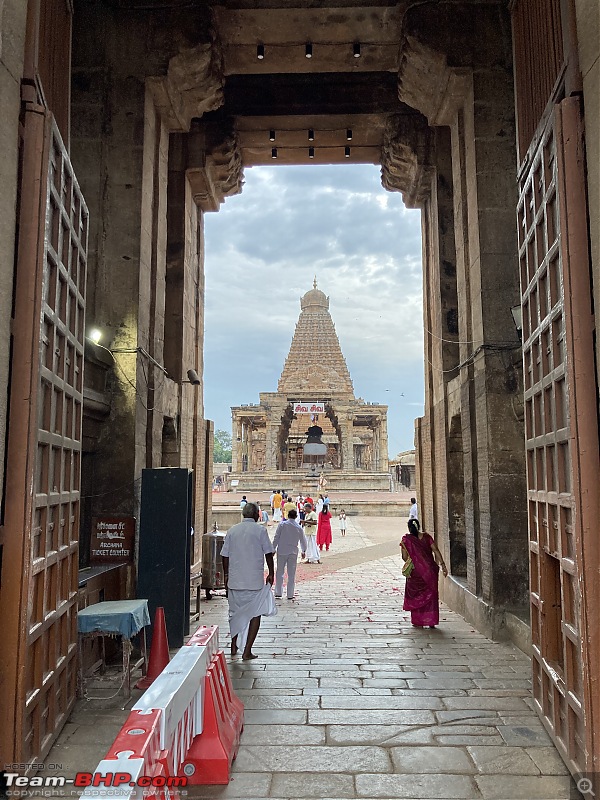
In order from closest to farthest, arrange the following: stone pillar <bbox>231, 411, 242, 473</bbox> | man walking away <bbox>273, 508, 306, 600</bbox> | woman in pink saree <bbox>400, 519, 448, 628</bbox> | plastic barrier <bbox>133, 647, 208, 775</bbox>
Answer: plastic barrier <bbox>133, 647, 208, 775</bbox> < woman in pink saree <bbox>400, 519, 448, 628</bbox> < man walking away <bbox>273, 508, 306, 600</bbox> < stone pillar <bbox>231, 411, 242, 473</bbox>

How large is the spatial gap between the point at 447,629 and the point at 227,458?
4455 inches

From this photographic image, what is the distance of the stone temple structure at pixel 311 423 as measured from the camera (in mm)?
41438

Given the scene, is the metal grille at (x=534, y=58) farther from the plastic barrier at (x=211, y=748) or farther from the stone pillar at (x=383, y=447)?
the stone pillar at (x=383, y=447)

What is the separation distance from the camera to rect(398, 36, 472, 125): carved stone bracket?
894 cm

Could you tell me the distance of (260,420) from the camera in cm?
5109

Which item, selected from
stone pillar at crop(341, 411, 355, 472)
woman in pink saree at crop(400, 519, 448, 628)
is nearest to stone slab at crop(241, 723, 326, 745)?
woman in pink saree at crop(400, 519, 448, 628)

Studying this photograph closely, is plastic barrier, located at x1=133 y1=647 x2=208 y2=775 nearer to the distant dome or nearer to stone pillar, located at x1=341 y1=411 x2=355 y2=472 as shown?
stone pillar, located at x1=341 y1=411 x2=355 y2=472

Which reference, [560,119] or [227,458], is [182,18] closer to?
[560,119]

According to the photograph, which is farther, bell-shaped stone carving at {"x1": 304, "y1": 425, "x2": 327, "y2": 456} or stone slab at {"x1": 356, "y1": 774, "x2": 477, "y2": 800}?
bell-shaped stone carving at {"x1": 304, "y1": 425, "x2": 327, "y2": 456}

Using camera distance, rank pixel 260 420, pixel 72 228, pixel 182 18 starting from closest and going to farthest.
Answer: pixel 72 228, pixel 182 18, pixel 260 420

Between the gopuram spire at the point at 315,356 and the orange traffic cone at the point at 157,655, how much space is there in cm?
4225

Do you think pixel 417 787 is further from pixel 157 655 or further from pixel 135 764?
pixel 157 655

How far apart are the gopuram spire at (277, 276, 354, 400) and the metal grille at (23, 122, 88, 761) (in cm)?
4251

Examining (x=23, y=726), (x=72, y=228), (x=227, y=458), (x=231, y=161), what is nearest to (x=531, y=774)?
(x=23, y=726)
